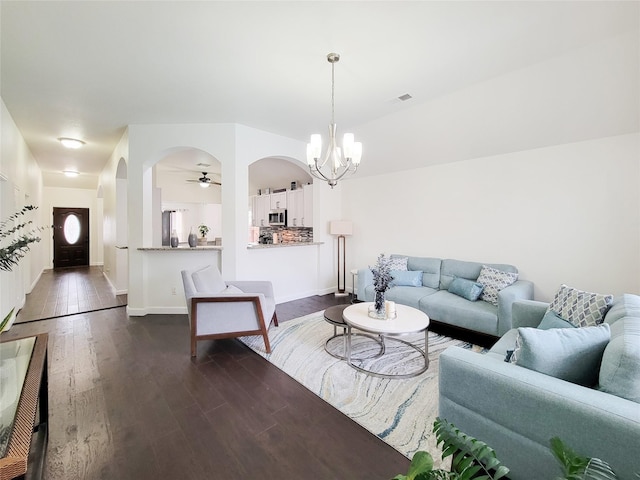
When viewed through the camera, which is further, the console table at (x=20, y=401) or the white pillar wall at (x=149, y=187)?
the white pillar wall at (x=149, y=187)

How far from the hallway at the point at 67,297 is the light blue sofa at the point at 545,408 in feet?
17.4

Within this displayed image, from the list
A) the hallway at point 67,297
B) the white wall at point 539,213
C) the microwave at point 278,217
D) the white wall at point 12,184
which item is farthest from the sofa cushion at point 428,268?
the white wall at point 12,184

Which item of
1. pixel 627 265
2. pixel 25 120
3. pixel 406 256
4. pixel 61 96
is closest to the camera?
pixel 627 265

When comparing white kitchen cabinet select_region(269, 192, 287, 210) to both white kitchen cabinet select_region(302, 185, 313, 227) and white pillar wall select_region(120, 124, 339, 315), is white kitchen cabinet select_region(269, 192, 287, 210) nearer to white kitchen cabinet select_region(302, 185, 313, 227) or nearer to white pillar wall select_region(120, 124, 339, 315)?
white kitchen cabinet select_region(302, 185, 313, 227)

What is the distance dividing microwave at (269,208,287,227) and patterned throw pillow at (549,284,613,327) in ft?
18.0

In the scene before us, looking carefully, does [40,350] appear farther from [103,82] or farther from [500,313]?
[500,313]

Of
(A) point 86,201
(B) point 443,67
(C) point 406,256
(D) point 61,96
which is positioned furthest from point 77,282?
(B) point 443,67

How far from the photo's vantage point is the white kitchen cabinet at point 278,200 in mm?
6949

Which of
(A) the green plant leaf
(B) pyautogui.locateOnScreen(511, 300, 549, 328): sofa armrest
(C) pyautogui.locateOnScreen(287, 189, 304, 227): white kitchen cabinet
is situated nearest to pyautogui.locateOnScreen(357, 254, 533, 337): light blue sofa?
(B) pyautogui.locateOnScreen(511, 300, 549, 328): sofa armrest

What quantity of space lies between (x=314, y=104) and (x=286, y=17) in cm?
146

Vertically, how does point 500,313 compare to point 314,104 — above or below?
below

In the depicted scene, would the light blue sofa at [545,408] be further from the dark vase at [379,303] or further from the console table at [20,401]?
the console table at [20,401]

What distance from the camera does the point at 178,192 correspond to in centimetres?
821

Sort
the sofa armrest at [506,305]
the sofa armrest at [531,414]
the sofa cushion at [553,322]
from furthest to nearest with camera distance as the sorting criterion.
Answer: the sofa armrest at [506,305], the sofa cushion at [553,322], the sofa armrest at [531,414]
